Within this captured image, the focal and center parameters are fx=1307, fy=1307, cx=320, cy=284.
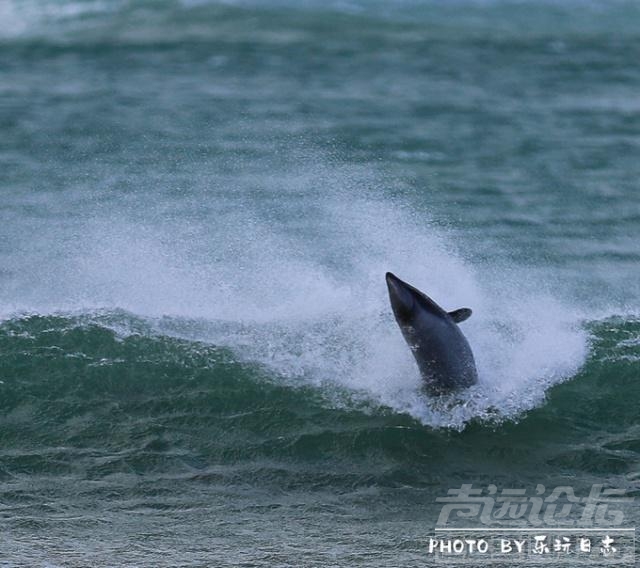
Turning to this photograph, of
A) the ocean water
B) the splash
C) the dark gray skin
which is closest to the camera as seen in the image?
the ocean water

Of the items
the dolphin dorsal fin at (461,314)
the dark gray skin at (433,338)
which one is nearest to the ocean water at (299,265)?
the dark gray skin at (433,338)

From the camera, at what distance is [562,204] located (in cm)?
2058

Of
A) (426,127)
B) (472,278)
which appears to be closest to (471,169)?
(426,127)

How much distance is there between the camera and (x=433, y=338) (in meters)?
13.5

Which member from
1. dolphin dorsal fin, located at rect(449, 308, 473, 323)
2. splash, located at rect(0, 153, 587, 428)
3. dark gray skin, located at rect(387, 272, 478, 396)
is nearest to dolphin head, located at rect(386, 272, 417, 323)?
dark gray skin, located at rect(387, 272, 478, 396)

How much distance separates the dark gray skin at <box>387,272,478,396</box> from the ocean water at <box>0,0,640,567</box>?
0.41 m

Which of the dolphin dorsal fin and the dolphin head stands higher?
the dolphin head

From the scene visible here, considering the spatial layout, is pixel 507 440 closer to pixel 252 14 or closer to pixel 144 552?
pixel 144 552

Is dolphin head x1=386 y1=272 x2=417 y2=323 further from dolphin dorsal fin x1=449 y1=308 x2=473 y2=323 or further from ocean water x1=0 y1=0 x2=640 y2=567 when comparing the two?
ocean water x1=0 y1=0 x2=640 y2=567

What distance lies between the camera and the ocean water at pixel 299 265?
13102 millimetres

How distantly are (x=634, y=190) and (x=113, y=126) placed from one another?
902cm

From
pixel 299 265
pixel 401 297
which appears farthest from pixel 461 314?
pixel 299 265

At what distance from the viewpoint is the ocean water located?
1310 cm

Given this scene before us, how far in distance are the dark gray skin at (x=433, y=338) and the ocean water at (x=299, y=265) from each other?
406mm
